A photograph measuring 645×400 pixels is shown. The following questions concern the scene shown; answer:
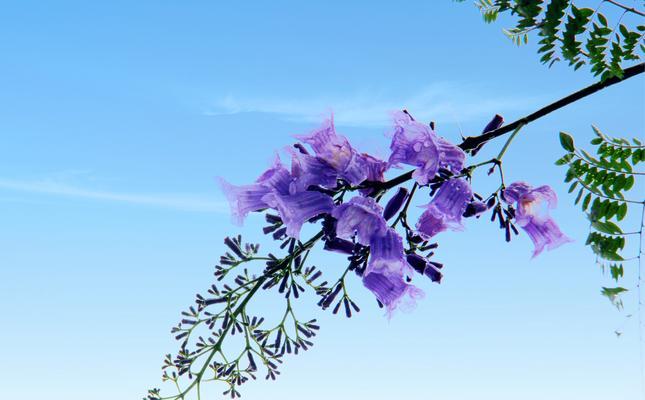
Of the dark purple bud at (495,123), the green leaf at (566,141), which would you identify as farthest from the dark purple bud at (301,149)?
the green leaf at (566,141)

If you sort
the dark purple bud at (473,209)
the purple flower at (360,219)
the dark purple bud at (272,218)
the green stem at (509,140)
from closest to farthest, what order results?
the purple flower at (360,219) < the dark purple bud at (473,209) < the green stem at (509,140) < the dark purple bud at (272,218)

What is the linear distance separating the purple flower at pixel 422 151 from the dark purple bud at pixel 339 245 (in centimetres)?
32

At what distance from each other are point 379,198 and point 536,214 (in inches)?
22.3

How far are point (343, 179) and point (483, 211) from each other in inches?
19.2

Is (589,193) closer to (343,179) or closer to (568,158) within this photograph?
(568,158)

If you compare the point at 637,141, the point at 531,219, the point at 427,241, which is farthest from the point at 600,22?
the point at 427,241

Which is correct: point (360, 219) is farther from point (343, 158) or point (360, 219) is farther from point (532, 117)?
point (532, 117)

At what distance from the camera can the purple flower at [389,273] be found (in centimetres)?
234

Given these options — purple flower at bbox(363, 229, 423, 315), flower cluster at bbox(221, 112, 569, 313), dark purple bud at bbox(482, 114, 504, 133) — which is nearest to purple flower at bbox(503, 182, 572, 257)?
flower cluster at bbox(221, 112, 569, 313)

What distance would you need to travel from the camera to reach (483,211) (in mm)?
2436

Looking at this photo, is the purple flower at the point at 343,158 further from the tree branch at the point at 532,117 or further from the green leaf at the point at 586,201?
the green leaf at the point at 586,201

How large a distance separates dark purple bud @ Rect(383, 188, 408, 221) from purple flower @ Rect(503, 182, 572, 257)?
0.37 m

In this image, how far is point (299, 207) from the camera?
2352 mm

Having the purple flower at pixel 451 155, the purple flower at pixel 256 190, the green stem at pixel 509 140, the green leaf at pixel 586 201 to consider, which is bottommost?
the purple flower at pixel 256 190
